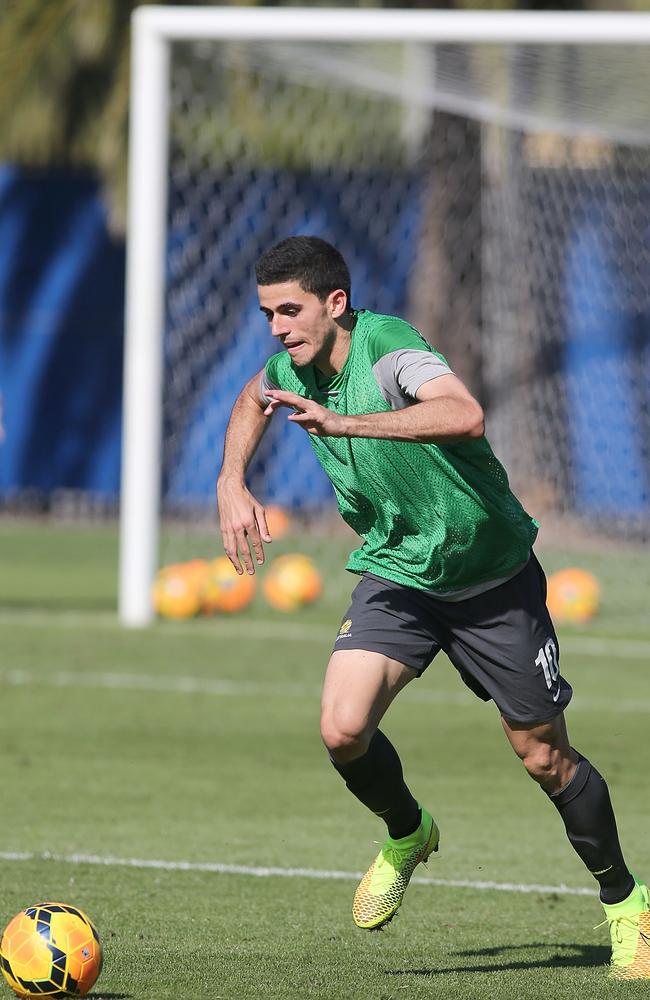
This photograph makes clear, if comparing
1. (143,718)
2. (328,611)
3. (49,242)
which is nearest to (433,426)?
(143,718)

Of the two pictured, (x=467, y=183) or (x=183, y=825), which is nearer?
(x=183, y=825)

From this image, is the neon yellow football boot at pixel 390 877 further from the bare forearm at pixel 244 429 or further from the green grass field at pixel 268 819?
the bare forearm at pixel 244 429

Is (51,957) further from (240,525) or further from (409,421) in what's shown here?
(409,421)

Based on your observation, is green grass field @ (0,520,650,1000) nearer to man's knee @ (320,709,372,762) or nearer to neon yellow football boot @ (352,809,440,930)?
neon yellow football boot @ (352,809,440,930)

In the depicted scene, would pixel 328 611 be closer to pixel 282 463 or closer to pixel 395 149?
pixel 282 463

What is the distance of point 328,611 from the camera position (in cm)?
1664

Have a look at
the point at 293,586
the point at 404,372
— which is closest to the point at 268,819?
the point at 404,372

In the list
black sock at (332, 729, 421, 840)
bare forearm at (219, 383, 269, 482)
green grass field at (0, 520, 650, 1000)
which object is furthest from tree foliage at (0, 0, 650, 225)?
black sock at (332, 729, 421, 840)

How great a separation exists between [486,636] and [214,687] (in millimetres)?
6506

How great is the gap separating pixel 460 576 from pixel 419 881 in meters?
1.96

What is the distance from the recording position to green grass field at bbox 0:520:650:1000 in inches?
230

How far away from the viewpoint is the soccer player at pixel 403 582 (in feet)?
18.7

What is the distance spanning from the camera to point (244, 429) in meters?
6.27

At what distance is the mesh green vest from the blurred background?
38.2 feet
